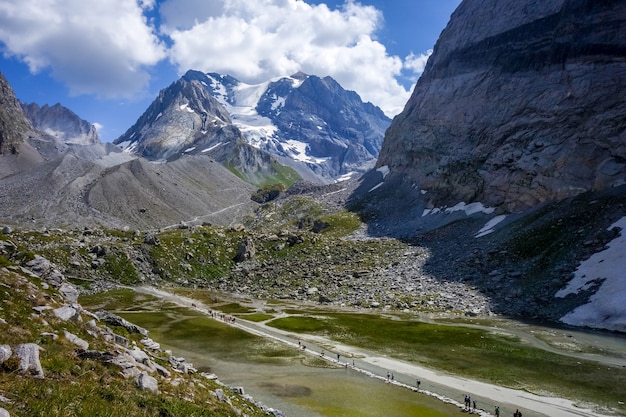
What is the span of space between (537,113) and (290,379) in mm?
147925

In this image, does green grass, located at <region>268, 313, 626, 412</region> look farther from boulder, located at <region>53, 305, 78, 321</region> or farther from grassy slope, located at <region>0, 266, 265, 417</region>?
boulder, located at <region>53, 305, 78, 321</region>

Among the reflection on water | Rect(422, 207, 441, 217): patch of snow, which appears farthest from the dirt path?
Rect(422, 207, 441, 217): patch of snow

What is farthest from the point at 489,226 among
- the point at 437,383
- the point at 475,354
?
the point at 437,383

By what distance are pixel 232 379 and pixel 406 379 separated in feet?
70.6

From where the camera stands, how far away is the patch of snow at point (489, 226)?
431 feet

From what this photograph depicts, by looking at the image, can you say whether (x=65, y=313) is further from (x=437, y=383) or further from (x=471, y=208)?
(x=471, y=208)

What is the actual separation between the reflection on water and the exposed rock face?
11042 cm

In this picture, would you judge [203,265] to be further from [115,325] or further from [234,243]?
[115,325]

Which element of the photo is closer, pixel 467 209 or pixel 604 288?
pixel 604 288

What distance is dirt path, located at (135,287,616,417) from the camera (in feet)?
135

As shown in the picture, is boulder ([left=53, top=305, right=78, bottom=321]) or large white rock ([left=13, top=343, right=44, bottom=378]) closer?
large white rock ([left=13, top=343, right=44, bottom=378])

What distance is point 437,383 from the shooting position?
4956cm

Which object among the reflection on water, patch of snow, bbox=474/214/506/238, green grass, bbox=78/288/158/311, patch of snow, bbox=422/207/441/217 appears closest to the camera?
the reflection on water

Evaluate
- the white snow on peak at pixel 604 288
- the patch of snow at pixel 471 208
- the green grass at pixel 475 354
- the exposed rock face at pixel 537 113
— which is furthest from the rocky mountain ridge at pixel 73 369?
the patch of snow at pixel 471 208
